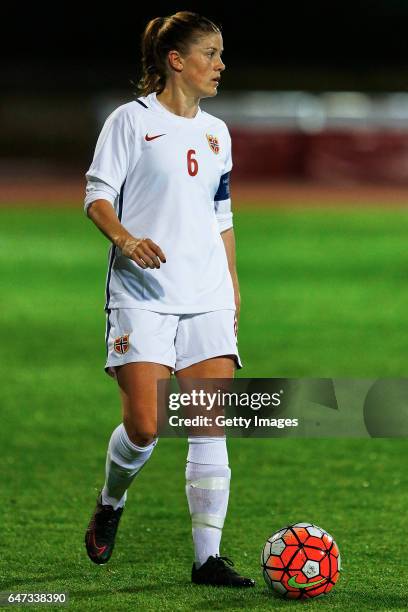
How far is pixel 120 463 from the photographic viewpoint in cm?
567

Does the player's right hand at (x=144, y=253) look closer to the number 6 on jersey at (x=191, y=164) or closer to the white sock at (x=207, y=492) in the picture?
the number 6 on jersey at (x=191, y=164)

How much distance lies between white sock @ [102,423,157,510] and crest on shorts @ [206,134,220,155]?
123 cm

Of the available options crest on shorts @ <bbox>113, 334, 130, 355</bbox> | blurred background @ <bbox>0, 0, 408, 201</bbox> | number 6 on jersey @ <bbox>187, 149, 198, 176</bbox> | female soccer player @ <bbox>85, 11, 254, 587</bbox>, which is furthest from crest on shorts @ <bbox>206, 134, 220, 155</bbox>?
blurred background @ <bbox>0, 0, 408, 201</bbox>

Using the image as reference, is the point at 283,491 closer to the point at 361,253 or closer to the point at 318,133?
the point at 361,253

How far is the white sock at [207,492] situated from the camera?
5.38 meters

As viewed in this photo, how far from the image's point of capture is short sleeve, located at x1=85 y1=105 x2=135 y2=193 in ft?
17.5

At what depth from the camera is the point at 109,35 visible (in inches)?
2292

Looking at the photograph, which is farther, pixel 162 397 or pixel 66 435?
pixel 66 435

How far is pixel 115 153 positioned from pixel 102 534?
1703 mm

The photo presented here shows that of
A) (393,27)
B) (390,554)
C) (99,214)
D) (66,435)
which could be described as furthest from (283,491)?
(393,27)

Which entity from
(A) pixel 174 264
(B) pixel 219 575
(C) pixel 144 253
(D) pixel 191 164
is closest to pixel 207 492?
(B) pixel 219 575

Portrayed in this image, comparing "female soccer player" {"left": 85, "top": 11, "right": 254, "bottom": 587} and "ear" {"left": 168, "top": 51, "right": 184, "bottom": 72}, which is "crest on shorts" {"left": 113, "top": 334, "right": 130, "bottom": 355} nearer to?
"female soccer player" {"left": 85, "top": 11, "right": 254, "bottom": 587}

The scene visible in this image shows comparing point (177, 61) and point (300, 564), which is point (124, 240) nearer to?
point (177, 61)

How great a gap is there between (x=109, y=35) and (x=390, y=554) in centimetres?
5405
